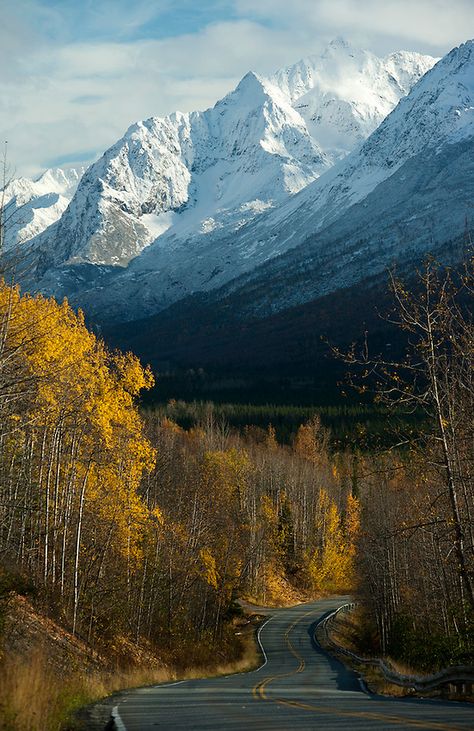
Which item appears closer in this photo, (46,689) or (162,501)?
(46,689)

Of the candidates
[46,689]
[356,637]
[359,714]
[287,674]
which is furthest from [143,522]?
[356,637]

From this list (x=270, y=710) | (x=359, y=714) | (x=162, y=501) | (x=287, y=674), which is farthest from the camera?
(x=162, y=501)

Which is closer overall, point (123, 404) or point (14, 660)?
point (14, 660)

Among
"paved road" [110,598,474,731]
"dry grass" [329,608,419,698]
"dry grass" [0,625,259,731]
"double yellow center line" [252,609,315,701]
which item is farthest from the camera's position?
"dry grass" [329,608,419,698]

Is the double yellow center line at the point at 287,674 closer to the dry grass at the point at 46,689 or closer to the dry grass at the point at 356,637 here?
the dry grass at the point at 356,637

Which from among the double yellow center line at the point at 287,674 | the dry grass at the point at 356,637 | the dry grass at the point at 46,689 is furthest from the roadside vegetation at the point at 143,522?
the double yellow center line at the point at 287,674

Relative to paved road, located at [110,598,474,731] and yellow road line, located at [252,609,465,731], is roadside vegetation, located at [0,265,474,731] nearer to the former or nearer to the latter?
paved road, located at [110,598,474,731]

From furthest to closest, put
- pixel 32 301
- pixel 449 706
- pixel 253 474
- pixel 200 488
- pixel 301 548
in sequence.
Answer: pixel 301 548
pixel 253 474
pixel 200 488
pixel 32 301
pixel 449 706

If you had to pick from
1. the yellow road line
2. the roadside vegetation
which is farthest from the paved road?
the roadside vegetation

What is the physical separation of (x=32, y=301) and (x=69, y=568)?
974 centimetres

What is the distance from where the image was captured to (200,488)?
39.8 m

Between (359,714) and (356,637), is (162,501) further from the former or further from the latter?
(359,714)

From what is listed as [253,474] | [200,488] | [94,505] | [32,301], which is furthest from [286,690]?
[253,474]

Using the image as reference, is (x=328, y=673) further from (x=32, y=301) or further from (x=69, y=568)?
(x=32, y=301)
